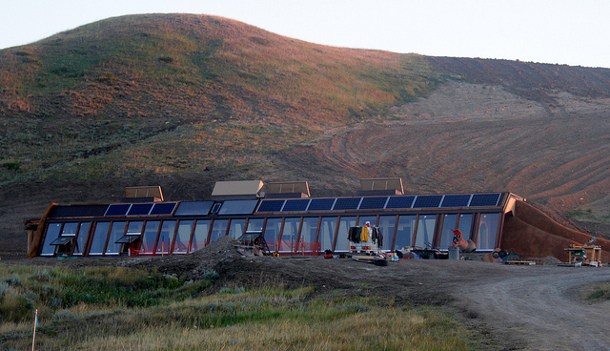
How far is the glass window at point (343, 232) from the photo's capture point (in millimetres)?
46750

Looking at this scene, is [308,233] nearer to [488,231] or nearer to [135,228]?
[488,231]

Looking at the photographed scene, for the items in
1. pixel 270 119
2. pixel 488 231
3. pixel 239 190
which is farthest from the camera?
pixel 270 119

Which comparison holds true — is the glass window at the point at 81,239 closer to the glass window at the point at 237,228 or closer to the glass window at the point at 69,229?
the glass window at the point at 69,229

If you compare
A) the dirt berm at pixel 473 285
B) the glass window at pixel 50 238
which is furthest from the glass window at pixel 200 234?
the glass window at pixel 50 238

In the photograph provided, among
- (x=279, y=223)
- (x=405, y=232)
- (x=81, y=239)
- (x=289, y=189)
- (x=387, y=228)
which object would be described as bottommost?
(x=81, y=239)

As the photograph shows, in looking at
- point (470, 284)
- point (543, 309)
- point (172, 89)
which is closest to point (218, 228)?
point (470, 284)

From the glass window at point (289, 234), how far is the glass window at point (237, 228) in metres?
2.25

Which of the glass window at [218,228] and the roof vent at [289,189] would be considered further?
the roof vent at [289,189]

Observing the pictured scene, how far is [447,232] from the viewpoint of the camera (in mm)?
45375

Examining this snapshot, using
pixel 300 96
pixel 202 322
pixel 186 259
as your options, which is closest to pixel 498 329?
pixel 202 322

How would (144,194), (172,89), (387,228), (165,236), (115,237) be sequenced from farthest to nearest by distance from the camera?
(172,89)
(144,194)
(115,237)
(165,236)
(387,228)

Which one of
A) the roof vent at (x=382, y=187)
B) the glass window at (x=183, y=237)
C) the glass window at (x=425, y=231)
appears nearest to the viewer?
the glass window at (x=425, y=231)

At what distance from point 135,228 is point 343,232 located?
11.0 meters

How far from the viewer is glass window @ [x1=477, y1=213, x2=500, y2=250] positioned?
148 ft
